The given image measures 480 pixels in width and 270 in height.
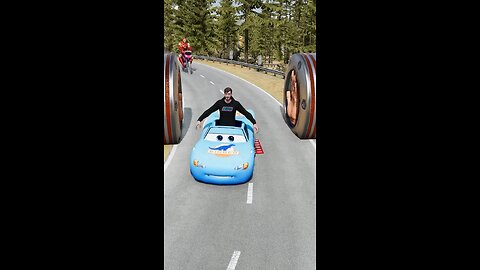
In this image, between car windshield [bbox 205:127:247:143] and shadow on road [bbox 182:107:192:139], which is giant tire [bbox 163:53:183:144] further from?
shadow on road [bbox 182:107:192:139]

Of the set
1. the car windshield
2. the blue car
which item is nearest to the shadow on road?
the car windshield

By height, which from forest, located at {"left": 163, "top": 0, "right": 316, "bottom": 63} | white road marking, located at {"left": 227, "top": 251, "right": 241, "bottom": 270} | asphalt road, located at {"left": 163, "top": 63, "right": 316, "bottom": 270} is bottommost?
white road marking, located at {"left": 227, "top": 251, "right": 241, "bottom": 270}

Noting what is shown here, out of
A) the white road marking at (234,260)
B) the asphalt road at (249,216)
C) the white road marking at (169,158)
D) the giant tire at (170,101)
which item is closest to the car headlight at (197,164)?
the asphalt road at (249,216)

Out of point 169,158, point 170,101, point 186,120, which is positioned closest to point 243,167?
point 170,101

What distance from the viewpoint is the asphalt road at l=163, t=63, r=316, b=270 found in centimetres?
586

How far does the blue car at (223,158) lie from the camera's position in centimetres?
836

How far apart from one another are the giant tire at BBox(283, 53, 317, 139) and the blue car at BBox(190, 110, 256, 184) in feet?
9.73

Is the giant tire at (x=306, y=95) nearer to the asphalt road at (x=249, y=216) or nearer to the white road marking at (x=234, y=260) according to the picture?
the asphalt road at (x=249, y=216)

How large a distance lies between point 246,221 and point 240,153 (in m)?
2.16

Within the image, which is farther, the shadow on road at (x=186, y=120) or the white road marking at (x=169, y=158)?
the shadow on road at (x=186, y=120)

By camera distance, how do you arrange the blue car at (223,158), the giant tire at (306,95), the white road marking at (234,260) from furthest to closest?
the giant tire at (306,95) → the blue car at (223,158) → the white road marking at (234,260)

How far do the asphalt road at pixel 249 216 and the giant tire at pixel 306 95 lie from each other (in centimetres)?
68

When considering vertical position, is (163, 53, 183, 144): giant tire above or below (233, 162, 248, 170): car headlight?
above

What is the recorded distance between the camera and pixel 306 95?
36.3ft
